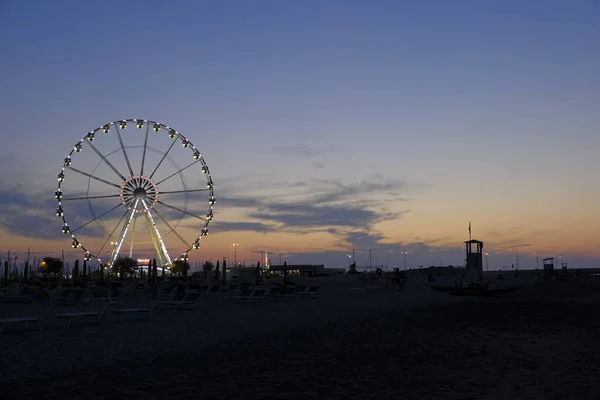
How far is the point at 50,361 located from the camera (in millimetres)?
10188

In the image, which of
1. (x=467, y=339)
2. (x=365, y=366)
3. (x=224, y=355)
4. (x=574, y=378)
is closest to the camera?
(x=574, y=378)

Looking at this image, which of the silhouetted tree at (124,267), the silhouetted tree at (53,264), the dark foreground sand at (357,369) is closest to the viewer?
the dark foreground sand at (357,369)

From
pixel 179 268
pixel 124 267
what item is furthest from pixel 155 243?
pixel 124 267

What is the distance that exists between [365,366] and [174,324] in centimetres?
819

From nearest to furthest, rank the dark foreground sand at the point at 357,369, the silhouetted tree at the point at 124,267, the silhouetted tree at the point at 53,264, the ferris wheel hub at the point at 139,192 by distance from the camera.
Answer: the dark foreground sand at the point at 357,369 → the ferris wheel hub at the point at 139,192 → the silhouetted tree at the point at 124,267 → the silhouetted tree at the point at 53,264

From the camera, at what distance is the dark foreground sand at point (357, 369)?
7.98m

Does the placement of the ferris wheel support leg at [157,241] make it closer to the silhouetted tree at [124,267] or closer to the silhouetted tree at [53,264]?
the silhouetted tree at [124,267]

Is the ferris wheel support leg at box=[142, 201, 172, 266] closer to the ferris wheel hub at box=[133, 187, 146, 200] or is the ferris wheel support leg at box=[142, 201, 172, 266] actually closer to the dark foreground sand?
the ferris wheel hub at box=[133, 187, 146, 200]

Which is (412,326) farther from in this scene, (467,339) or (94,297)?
(94,297)

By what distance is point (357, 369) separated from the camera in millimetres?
9844

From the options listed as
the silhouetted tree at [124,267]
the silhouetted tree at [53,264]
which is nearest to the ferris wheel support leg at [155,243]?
the silhouetted tree at [124,267]

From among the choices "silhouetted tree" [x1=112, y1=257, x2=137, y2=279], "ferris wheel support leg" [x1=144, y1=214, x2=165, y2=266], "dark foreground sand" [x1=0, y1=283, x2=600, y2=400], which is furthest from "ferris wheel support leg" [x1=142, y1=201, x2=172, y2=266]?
"dark foreground sand" [x1=0, y1=283, x2=600, y2=400]

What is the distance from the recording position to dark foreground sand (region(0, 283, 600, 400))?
26.2 ft

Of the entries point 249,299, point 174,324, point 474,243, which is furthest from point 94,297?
point 474,243
